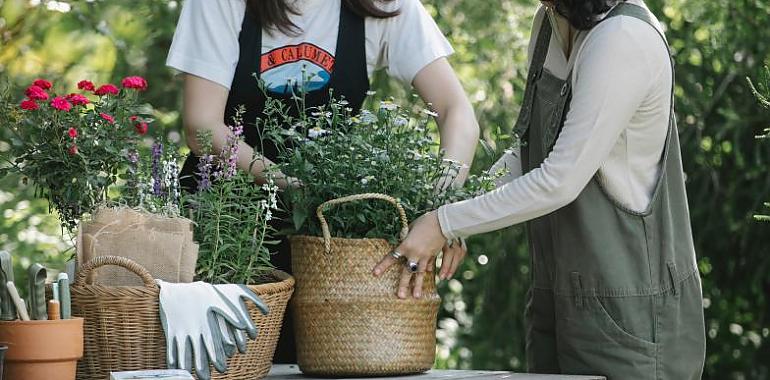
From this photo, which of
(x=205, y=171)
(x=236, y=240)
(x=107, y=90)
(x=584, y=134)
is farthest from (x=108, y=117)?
(x=584, y=134)

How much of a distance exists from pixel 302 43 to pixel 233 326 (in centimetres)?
73

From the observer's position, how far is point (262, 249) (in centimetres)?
208

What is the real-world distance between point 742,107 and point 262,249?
9.22ft

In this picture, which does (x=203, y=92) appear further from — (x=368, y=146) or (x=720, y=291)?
(x=720, y=291)

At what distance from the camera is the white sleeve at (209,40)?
2361mm

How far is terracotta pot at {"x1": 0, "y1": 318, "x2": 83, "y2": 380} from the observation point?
1.76m

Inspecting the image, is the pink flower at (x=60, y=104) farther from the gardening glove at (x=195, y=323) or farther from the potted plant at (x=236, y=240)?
the gardening glove at (x=195, y=323)

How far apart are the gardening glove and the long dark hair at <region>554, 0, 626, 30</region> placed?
834 millimetres

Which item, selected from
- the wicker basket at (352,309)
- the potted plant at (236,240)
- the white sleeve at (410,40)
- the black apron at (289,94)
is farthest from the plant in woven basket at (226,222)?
the white sleeve at (410,40)

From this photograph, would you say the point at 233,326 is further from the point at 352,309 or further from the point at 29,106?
the point at 29,106

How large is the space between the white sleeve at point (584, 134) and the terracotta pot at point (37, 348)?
711 millimetres

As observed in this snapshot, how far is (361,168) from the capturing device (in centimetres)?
209

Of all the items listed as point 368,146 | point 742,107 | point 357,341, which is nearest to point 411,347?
point 357,341

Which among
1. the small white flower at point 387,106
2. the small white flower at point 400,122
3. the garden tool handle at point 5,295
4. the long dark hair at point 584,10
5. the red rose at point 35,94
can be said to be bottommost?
the garden tool handle at point 5,295
